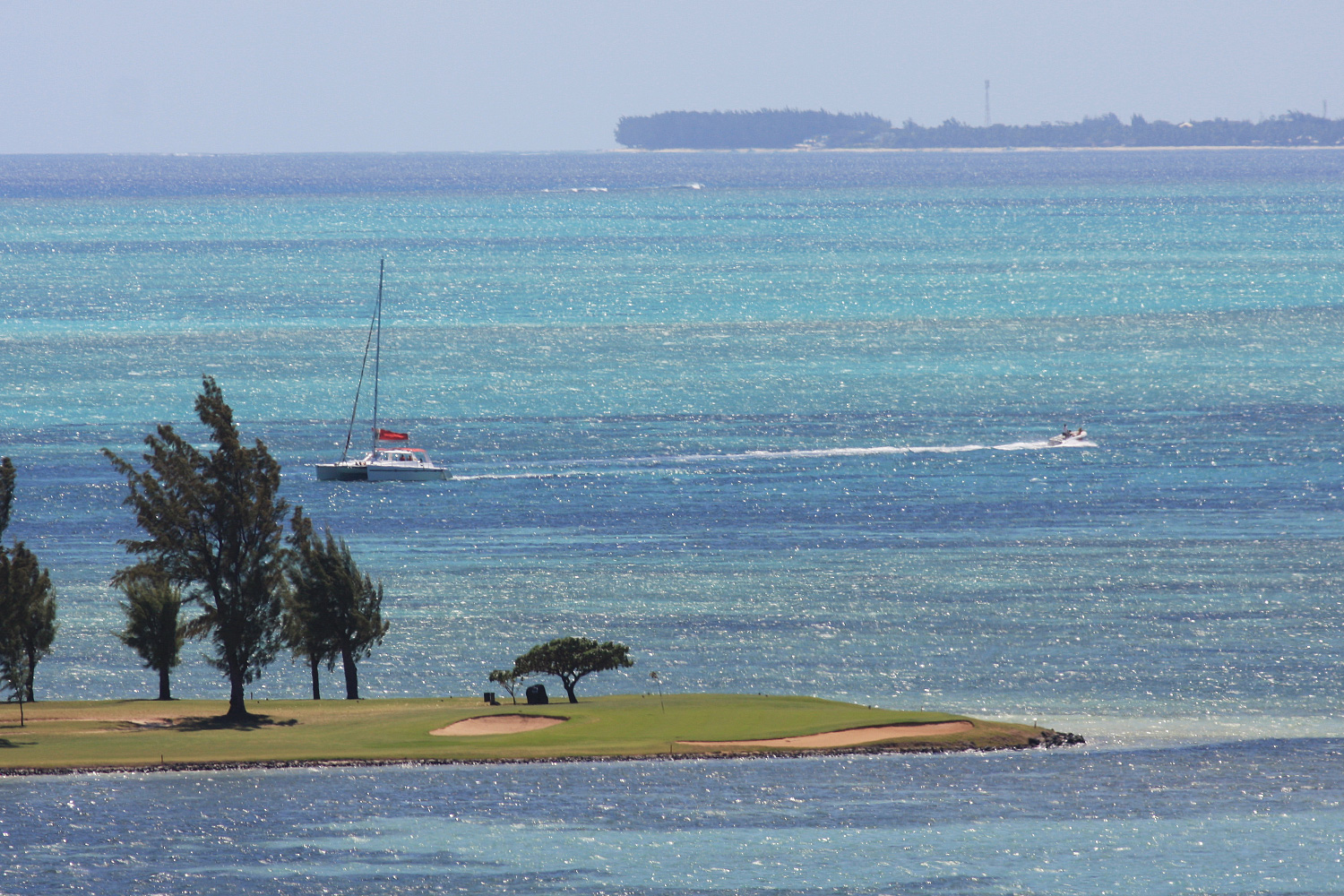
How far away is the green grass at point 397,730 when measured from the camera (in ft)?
159

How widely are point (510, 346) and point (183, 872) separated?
111 metres

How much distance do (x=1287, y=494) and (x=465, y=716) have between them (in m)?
50.0

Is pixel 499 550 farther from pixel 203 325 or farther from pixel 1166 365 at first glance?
pixel 203 325

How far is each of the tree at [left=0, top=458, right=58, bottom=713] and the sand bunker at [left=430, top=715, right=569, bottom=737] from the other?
11.5 meters

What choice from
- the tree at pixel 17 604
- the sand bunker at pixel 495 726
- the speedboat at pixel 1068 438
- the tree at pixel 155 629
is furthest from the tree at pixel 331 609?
the speedboat at pixel 1068 438

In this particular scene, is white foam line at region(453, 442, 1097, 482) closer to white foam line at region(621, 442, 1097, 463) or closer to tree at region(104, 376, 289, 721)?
white foam line at region(621, 442, 1097, 463)

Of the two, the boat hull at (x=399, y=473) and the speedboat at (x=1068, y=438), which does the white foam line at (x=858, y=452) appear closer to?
the speedboat at (x=1068, y=438)

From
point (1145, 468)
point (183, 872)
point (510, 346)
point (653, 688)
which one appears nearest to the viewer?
point (183, 872)

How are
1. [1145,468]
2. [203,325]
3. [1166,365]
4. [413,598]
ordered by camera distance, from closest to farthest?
[413,598], [1145,468], [1166,365], [203,325]

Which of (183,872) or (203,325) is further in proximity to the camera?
(203,325)

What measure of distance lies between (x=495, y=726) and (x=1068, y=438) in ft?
191

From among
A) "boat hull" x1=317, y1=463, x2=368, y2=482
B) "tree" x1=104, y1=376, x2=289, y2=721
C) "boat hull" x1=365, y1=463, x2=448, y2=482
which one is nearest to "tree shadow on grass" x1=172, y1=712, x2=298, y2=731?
"tree" x1=104, y1=376, x2=289, y2=721

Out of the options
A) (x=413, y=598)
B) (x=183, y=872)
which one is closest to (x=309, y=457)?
(x=413, y=598)

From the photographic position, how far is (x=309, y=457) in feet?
333
